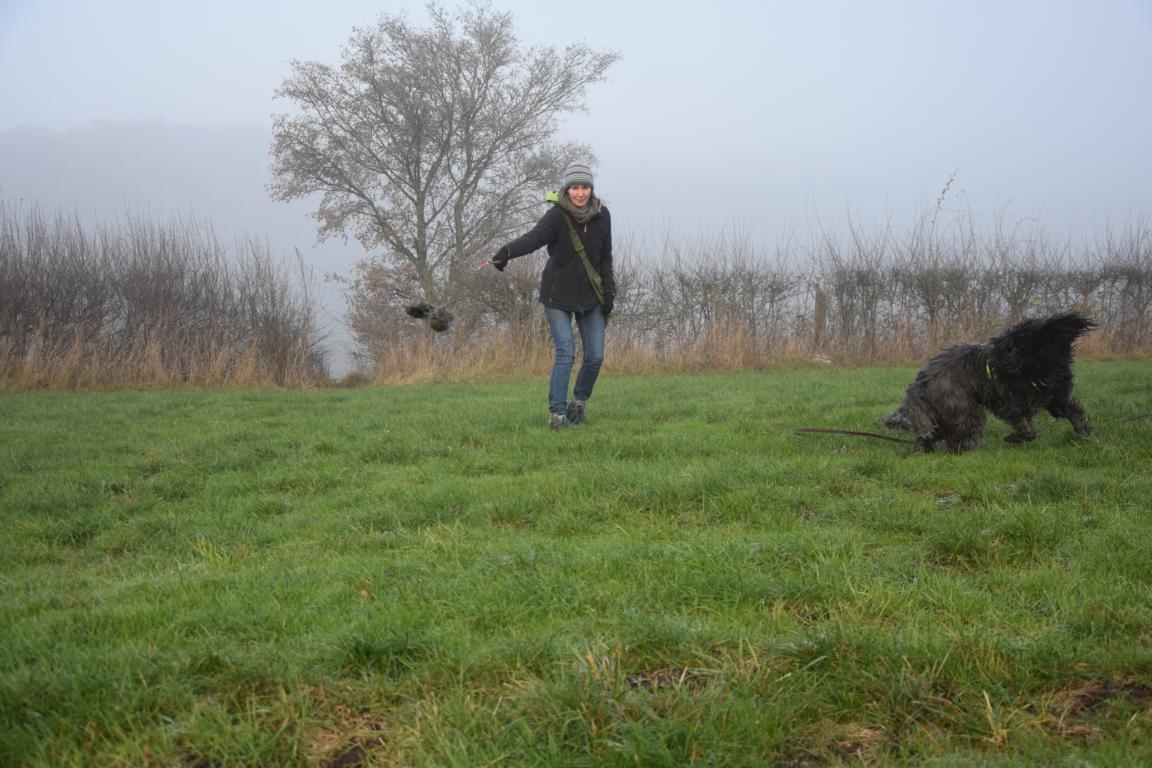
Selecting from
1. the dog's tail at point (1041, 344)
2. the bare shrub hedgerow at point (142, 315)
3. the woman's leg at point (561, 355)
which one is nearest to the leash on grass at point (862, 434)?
the dog's tail at point (1041, 344)

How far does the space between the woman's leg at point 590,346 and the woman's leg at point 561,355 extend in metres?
0.15

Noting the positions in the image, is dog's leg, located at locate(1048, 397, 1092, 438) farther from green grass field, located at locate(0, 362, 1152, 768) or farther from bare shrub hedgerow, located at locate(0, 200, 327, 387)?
bare shrub hedgerow, located at locate(0, 200, 327, 387)

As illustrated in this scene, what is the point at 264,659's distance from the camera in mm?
2766

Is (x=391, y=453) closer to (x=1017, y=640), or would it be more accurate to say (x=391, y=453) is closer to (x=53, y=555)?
(x=53, y=555)

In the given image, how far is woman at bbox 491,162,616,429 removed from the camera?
7406mm

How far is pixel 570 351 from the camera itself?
7.42 m

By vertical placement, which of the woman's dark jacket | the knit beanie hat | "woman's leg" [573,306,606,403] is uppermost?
the knit beanie hat

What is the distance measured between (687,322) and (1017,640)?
14190 mm

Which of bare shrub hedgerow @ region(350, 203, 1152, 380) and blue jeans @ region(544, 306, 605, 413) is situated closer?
blue jeans @ region(544, 306, 605, 413)

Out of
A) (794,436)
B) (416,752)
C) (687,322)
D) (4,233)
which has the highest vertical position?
(4,233)

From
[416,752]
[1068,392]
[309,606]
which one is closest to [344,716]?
[416,752]

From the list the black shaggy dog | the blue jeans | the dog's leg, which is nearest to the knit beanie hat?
the blue jeans

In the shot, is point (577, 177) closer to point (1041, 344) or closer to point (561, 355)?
point (561, 355)

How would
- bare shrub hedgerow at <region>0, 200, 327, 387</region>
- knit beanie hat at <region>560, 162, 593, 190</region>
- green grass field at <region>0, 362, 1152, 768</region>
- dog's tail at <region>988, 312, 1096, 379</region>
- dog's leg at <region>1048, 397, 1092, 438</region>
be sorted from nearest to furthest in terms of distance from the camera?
1. green grass field at <region>0, 362, 1152, 768</region>
2. dog's tail at <region>988, 312, 1096, 379</region>
3. dog's leg at <region>1048, 397, 1092, 438</region>
4. knit beanie hat at <region>560, 162, 593, 190</region>
5. bare shrub hedgerow at <region>0, 200, 327, 387</region>
